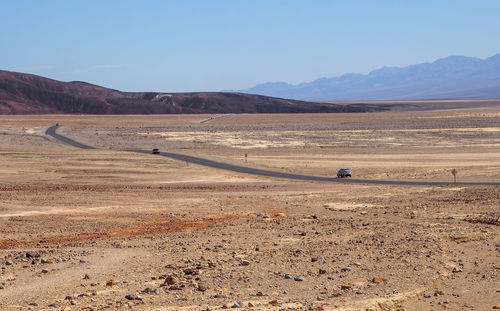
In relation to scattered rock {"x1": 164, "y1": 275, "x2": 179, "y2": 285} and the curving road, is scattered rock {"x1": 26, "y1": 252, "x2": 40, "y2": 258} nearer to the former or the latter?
scattered rock {"x1": 164, "y1": 275, "x2": 179, "y2": 285}

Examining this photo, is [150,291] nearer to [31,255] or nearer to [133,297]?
[133,297]

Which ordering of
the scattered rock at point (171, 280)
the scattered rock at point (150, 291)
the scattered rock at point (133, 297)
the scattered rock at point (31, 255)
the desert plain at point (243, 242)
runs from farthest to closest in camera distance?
the scattered rock at point (31, 255)
the scattered rock at point (171, 280)
the desert plain at point (243, 242)
the scattered rock at point (150, 291)
the scattered rock at point (133, 297)

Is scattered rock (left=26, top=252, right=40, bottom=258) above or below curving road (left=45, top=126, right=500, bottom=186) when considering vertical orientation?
above

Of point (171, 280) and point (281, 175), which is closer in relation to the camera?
point (171, 280)

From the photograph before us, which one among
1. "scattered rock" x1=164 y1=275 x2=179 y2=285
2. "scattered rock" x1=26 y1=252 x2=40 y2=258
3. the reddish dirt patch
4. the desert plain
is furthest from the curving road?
"scattered rock" x1=164 y1=275 x2=179 y2=285

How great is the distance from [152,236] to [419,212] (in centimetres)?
1232

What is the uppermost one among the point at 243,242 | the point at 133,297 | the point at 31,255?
the point at 133,297

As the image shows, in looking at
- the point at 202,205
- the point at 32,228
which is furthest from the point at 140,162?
the point at 32,228

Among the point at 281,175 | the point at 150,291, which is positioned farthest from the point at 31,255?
the point at 281,175

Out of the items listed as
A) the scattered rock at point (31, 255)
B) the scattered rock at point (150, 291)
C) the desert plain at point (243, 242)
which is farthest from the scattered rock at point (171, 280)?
the scattered rock at point (31, 255)

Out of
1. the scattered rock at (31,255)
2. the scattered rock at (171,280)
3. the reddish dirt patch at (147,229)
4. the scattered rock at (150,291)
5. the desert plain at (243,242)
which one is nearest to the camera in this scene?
the scattered rock at (150,291)

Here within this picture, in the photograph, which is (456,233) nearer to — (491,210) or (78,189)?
(491,210)

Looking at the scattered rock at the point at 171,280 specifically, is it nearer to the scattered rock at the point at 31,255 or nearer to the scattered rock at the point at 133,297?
the scattered rock at the point at 133,297

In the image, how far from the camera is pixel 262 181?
5175cm
